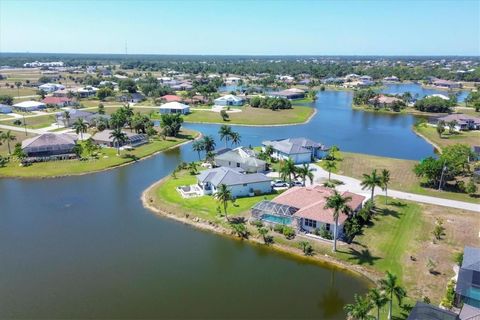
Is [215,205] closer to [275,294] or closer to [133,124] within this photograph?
[275,294]

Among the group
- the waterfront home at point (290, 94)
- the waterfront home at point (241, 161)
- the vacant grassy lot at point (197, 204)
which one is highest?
the waterfront home at point (290, 94)

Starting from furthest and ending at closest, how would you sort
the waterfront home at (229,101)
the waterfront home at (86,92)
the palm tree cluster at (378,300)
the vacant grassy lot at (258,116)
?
the waterfront home at (86,92) → the waterfront home at (229,101) → the vacant grassy lot at (258,116) → the palm tree cluster at (378,300)

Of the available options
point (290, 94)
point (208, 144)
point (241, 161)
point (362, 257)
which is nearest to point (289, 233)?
point (362, 257)

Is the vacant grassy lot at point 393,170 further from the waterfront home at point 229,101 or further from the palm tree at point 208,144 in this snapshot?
the waterfront home at point 229,101

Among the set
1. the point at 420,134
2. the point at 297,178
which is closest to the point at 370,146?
the point at 420,134

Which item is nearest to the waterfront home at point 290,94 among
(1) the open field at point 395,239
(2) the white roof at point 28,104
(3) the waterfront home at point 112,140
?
(3) the waterfront home at point 112,140

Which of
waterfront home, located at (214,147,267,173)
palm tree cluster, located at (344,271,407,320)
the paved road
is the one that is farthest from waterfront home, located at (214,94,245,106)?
palm tree cluster, located at (344,271,407,320)
